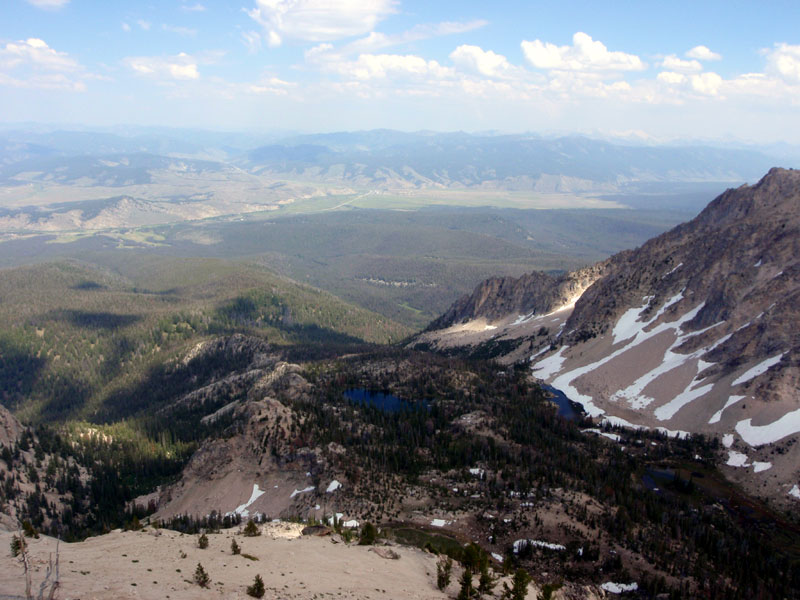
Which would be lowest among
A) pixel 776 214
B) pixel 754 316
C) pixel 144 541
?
pixel 144 541

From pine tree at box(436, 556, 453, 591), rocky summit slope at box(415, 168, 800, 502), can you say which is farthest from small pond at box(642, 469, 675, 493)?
pine tree at box(436, 556, 453, 591)

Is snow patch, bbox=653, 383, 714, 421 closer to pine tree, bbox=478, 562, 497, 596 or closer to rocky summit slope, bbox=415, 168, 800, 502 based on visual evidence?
rocky summit slope, bbox=415, 168, 800, 502

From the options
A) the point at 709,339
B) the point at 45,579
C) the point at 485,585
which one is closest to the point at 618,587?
the point at 485,585

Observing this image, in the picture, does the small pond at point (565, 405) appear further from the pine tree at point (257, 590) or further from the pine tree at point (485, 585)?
the pine tree at point (257, 590)

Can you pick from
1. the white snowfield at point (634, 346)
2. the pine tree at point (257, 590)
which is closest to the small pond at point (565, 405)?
the white snowfield at point (634, 346)

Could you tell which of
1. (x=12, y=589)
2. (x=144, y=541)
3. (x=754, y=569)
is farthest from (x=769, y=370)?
(x=12, y=589)

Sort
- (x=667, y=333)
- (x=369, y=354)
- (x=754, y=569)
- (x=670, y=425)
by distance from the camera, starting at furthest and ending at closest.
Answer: (x=369, y=354)
(x=667, y=333)
(x=670, y=425)
(x=754, y=569)

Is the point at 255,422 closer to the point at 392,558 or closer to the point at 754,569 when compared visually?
the point at 392,558
